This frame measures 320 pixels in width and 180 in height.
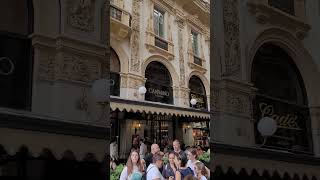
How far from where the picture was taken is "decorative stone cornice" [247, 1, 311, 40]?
368 centimetres

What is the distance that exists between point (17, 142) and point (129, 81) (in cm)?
69

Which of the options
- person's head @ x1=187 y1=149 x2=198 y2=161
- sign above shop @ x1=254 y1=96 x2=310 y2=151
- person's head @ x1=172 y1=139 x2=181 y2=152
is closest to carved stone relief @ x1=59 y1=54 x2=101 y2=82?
person's head @ x1=172 y1=139 x2=181 y2=152

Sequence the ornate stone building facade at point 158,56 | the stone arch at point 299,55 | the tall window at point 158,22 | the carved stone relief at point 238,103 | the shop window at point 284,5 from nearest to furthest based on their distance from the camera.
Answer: the ornate stone building facade at point 158,56 < the tall window at point 158,22 < the carved stone relief at point 238,103 < the stone arch at point 299,55 < the shop window at point 284,5

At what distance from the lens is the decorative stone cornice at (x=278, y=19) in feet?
12.1

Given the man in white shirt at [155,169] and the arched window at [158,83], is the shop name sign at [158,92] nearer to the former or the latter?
the arched window at [158,83]

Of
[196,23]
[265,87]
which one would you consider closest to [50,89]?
[196,23]

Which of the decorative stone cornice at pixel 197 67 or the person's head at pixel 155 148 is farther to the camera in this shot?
the decorative stone cornice at pixel 197 67

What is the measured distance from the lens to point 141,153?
253cm

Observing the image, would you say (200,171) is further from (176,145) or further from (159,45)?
(159,45)

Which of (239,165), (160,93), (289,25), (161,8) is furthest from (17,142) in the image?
(289,25)

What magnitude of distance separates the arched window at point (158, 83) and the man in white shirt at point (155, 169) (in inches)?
12.5

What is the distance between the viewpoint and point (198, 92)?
120 inches

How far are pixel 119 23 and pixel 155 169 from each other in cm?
82

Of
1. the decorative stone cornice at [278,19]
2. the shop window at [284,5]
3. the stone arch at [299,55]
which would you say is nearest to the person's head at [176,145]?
the stone arch at [299,55]
